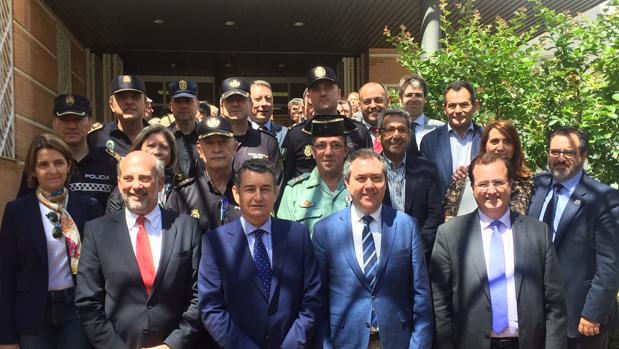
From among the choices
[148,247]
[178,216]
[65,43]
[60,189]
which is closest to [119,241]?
[148,247]

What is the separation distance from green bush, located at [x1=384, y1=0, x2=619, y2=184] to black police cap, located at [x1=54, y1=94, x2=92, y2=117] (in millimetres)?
3862

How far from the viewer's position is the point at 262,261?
333cm

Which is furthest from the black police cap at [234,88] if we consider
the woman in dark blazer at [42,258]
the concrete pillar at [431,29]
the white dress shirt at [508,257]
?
the concrete pillar at [431,29]

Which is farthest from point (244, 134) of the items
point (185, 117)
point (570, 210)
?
point (570, 210)

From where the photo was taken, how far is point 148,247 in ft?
11.0

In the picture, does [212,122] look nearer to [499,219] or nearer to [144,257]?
[144,257]

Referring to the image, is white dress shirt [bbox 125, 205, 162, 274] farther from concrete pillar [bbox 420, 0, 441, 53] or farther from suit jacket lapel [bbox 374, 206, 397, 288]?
concrete pillar [bbox 420, 0, 441, 53]

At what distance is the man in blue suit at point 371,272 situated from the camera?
10.8 ft

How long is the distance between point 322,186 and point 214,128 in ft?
2.79

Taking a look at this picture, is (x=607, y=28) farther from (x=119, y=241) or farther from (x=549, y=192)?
(x=119, y=241)

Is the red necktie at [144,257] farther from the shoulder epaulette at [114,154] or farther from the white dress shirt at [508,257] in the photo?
the white dress shirt at [508,257]

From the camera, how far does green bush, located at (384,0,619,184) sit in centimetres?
512

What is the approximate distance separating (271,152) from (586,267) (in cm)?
255

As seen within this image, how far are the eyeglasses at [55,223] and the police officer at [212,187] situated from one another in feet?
2.33
